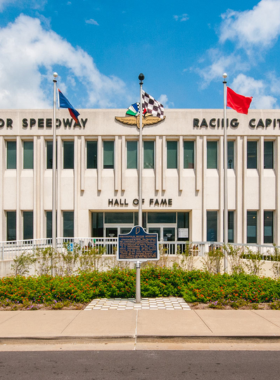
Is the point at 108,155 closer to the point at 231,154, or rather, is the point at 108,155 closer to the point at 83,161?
the point at 83,161

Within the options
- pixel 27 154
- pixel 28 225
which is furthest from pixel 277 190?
pixel 27 154

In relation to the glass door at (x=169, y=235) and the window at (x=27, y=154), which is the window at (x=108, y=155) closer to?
the window at (x=27, y=154)

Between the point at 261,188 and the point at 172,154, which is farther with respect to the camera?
the point at 172,154

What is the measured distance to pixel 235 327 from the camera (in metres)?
6.80

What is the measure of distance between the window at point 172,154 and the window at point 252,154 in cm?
496

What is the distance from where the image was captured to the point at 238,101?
14094mm

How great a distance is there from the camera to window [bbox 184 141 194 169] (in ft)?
68.8

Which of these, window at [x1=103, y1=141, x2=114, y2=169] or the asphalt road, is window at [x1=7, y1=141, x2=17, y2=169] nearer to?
window at [x1=103, y1=141, x2=114, y2=169]

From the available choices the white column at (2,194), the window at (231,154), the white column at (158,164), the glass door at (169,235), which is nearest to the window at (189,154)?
the white column at (158,164)

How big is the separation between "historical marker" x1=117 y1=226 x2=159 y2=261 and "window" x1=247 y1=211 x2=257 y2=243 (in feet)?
44.2

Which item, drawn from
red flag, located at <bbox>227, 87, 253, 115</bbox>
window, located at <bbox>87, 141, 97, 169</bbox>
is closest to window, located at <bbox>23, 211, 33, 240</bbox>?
window, located at <bbox>87, 141, 97, 169</bbox>

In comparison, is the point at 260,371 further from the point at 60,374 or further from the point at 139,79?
the point at 139,79

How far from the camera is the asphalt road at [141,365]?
192 inches

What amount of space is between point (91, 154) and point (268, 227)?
13.0 m
